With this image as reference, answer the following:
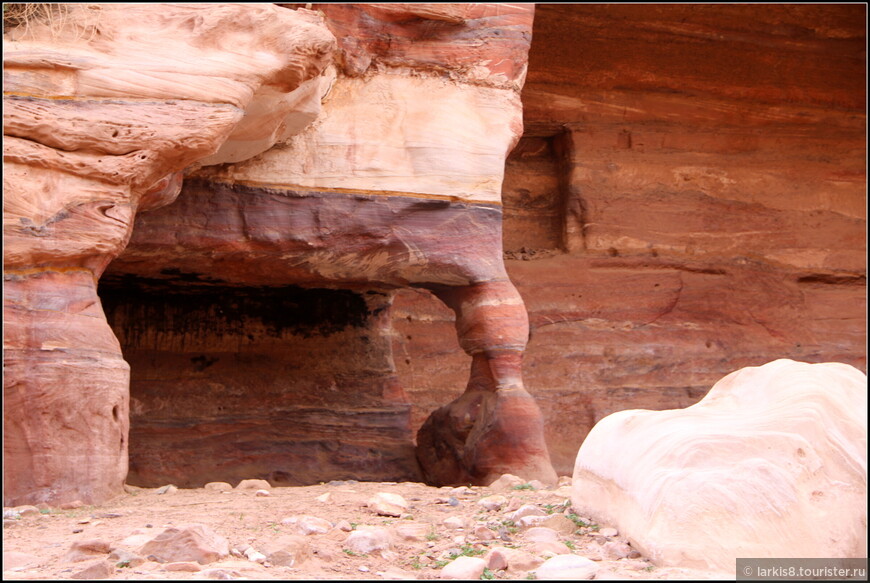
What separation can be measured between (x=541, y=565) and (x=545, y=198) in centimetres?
700

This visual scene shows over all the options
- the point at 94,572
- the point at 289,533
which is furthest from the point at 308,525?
the point at 94,572

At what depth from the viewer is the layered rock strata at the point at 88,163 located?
3.95 metres

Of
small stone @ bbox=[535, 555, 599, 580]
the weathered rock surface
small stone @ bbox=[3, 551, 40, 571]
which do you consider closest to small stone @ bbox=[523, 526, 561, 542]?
the weathered rock surface

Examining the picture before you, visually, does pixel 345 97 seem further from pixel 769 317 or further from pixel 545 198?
pixel 769 317

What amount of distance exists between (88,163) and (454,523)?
2112mm

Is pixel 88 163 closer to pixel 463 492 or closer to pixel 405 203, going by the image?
pixel 405 203

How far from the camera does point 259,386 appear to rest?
22.9 feet

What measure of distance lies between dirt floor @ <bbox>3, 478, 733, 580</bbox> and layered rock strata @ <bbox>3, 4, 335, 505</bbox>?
0.35 metres

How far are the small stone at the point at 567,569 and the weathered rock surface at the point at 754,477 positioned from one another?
0.20 m

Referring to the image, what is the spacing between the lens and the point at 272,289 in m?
6.89

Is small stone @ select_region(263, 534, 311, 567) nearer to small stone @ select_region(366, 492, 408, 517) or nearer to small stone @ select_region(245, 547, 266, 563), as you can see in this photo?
small stone @ select_region(245, 547, 266, 563)

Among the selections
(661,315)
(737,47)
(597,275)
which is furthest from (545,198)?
(737,47)

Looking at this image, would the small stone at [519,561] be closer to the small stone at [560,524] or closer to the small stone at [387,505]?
the small stone at [560,524]

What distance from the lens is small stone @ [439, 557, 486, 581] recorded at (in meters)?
2.66
